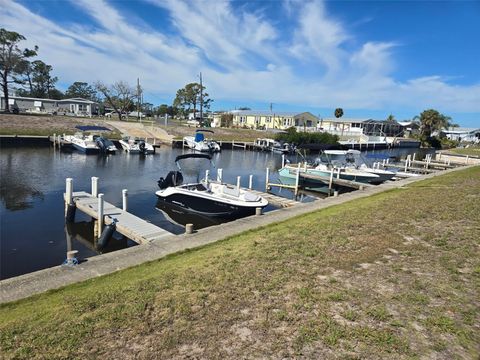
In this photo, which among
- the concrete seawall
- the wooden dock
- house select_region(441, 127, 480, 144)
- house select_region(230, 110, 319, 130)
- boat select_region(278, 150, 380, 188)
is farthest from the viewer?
house select_region(441, 127, 480, 144)

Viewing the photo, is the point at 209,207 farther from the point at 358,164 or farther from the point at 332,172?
the point at 358,164

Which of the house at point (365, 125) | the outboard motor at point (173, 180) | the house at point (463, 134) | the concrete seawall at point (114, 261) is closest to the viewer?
the concrete seawall at point (114, 261)

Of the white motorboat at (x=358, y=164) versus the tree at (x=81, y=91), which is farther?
the tree at (x=81, y=91)

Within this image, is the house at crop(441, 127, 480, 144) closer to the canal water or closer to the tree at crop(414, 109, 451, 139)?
the tree at crop(414, 109, 451, 139)

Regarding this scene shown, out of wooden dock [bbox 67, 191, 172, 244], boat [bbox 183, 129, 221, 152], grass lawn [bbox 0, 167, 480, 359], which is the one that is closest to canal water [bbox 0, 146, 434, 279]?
wooden dock [bbox 67, 191, 172, 244]

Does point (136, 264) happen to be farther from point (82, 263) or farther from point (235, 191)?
point (235, 191)

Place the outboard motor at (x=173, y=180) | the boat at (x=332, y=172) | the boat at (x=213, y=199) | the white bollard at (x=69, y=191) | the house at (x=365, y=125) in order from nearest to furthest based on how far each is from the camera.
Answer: the white bollard at (x=69, y=191) → the boat at (x=213, y=199) → the outboard motor at (x=173, y=180) → the boat at (x=332, y=172) → the house at (x=365, y=125)

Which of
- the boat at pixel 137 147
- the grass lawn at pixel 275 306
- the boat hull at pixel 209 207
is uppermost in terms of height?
the grass lawn at pixel 275 306

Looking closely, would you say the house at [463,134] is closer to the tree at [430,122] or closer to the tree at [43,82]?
the tree at [430,122]

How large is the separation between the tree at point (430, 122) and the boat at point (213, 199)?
88031 mm

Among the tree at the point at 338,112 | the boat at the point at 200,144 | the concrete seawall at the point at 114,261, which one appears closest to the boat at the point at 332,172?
the concrete seawall at the point at 114,261

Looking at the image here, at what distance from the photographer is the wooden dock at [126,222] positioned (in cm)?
1048

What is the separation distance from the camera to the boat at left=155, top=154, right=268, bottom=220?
14.9 meters

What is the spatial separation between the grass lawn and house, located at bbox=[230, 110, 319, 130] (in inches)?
2901
